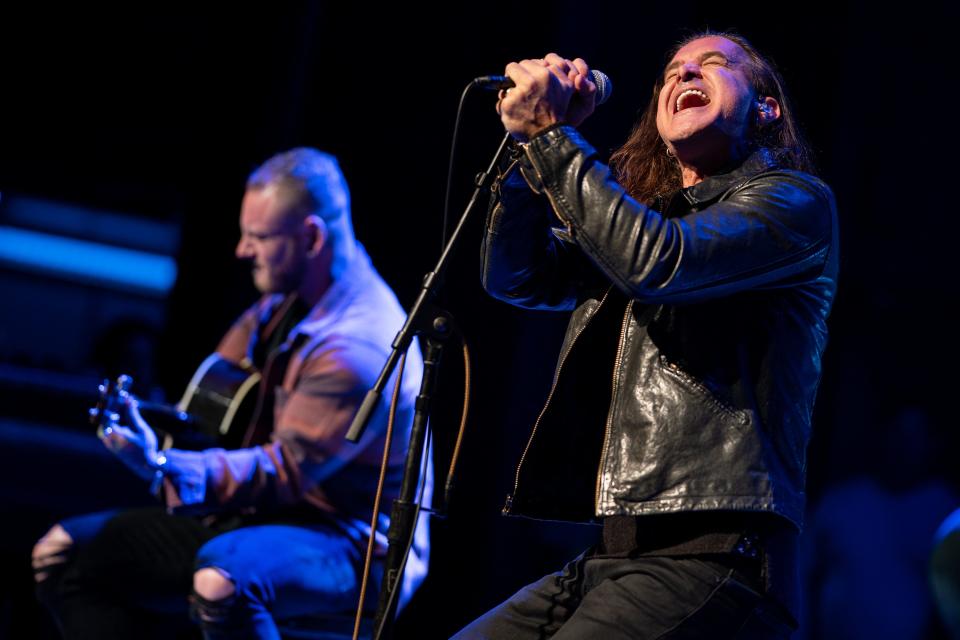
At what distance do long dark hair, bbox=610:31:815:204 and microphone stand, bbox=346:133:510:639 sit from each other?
0.52 metres

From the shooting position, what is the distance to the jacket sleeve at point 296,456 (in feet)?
10.5

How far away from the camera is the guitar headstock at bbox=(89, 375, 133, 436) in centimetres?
326

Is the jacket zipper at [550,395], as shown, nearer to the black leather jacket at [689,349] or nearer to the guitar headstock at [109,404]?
the black leather jacket at [689,349]

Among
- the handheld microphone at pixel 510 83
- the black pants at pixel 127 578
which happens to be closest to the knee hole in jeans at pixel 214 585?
the black pants at pixel 127 578

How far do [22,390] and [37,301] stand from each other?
7.44 feet

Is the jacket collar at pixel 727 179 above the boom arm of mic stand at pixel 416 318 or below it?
above

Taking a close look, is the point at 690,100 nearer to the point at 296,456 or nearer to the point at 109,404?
the point at 296,456

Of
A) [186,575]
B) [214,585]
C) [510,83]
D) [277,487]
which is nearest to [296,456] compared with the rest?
[277,487]

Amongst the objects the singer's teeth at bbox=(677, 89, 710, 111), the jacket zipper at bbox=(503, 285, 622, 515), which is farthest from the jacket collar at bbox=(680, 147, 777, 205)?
the jacket zipper at bbox=(503, 285, 622, 515)

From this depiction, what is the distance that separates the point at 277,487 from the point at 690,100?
170 centimetres

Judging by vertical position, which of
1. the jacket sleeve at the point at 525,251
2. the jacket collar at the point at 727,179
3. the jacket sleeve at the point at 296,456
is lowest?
the jacket sleeve at the point at 296,456

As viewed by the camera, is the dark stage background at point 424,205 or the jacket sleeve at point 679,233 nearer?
the jacket sleeve at point 679,233

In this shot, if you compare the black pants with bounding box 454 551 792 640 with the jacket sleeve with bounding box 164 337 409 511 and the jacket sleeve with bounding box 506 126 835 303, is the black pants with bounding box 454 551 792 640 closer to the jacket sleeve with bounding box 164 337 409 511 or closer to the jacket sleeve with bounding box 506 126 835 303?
the jacket sleeve with bounding box 506 126 835 303

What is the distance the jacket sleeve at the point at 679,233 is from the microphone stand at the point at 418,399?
199 millimetres
